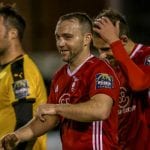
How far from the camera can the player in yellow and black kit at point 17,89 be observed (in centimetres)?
517

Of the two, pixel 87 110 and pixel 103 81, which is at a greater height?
pixel 103 81

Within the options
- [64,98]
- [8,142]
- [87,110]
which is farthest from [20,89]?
[87,110]

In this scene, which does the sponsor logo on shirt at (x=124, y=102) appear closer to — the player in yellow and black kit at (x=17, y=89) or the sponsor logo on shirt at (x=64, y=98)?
the sponsor logo on shirt at (x=64, y=98)

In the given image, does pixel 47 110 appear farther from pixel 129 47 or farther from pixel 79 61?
pixel 129 47

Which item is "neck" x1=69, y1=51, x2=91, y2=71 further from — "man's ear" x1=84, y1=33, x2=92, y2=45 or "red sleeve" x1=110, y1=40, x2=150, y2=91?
"red sleeve" x1=110, y1=40, x2=150, y2=91

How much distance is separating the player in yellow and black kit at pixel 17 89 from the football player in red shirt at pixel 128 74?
1.87ft

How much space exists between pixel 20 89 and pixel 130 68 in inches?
33.5

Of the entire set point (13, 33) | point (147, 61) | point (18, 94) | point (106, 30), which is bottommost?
point (18, 94)

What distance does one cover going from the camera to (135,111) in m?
5.05

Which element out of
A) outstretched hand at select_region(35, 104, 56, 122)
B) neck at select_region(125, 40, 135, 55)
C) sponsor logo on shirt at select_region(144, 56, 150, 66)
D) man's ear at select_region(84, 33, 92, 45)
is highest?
man's ear at select_region(84, 33, 92, 45)

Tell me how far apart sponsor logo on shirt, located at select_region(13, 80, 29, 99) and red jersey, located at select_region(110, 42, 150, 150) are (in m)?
0.68

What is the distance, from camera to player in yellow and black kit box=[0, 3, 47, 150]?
517 cm

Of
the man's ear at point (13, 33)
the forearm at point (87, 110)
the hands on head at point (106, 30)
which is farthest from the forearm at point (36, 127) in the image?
the man's ear at point (13, 33)

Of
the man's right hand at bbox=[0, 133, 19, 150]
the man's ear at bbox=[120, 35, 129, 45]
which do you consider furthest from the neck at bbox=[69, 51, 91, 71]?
the man's right hand at bbox=[0, 133, 19, 150]
